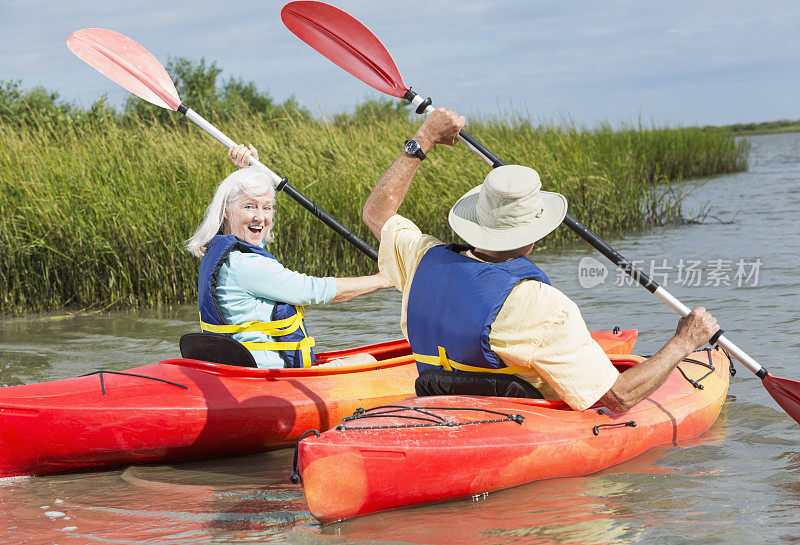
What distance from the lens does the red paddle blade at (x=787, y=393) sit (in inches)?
147

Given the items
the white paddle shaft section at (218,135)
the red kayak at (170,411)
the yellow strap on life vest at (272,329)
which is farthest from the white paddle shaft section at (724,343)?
the white paddle shaft section at (218,135)

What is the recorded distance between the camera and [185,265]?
731 centimetres

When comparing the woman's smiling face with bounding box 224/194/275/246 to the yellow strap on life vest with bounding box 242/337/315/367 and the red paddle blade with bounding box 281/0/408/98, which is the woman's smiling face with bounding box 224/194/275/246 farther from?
the red paddle blade with bounding box 281/0/408/98

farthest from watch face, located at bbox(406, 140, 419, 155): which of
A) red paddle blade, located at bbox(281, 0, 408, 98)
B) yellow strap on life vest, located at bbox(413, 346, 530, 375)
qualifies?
red paddle blade, located at bbox(281, 0, 408, 98)

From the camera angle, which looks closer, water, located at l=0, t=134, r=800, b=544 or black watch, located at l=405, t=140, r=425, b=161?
water, located at l=0, t=134, r=800, b=544

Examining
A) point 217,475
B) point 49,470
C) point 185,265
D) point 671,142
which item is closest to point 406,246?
point 217,475

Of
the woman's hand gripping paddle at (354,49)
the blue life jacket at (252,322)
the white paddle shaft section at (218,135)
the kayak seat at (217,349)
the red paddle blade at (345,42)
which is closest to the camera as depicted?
the blue life jacket at (252,322)

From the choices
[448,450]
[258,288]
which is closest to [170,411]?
[258,288]

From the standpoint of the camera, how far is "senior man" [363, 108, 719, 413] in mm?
2701

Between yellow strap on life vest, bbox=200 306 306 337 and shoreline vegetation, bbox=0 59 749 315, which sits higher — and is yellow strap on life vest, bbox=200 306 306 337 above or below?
below

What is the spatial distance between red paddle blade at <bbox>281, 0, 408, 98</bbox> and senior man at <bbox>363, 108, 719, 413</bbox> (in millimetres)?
1429

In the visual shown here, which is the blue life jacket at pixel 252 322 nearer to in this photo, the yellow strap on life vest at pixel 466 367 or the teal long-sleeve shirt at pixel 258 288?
the teal long-sleeve shirt at pixel 258 288

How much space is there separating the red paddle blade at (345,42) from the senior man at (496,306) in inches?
56.3

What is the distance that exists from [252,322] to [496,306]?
56.8 inches
